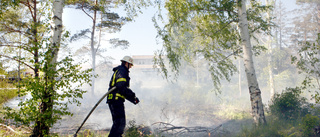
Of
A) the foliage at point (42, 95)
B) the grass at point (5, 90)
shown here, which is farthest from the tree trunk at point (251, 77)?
the grass at point (5, 90)

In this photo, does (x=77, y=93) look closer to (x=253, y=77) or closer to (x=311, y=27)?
(x=253, y=77)

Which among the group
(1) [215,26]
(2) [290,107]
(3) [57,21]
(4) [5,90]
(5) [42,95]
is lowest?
(2) [290,107]

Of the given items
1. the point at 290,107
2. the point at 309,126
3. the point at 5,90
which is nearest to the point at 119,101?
the point at 309,126

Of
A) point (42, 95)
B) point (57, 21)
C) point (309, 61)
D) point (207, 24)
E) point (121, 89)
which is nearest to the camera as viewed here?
point (42, 95)

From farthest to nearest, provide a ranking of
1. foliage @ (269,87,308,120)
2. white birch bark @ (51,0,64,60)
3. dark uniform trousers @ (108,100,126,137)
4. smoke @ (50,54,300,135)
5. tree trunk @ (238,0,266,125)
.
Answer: smoke @ (50,54,300,135) < foliage @ (269,87,308,120) < tree trunk @ (238,0,266,125) < white birch bark @ (51,0,64,60) < dark uniform trousers @ (108,100,126,137)

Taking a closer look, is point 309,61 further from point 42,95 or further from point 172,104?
point 172,104

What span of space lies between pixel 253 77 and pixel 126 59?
508 centimetres

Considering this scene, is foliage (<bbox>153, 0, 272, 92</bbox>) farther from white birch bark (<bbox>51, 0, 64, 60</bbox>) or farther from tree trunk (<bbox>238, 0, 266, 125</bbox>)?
white birch bark (<bbox>51, 0, 64, 60</bbox>)

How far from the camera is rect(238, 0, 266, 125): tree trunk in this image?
21.8 feet

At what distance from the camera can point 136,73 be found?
37031 millimetres

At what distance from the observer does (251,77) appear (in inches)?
267

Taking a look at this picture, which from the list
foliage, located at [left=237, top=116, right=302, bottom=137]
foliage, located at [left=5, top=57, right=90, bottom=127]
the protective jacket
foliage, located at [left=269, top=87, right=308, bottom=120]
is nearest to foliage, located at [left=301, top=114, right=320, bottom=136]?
foliage, located at [left=237, top=116, right=302, bottom=137]

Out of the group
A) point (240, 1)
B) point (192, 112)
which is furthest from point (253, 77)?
point (192, 112)

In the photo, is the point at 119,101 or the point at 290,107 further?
the point at 290,107
